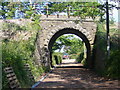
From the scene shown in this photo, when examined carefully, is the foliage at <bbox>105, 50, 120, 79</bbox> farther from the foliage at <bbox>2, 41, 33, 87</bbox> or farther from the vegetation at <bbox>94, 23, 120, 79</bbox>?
the foliage at <bbox>2, 41, 33, 87</bbox>

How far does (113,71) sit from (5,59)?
549 cm

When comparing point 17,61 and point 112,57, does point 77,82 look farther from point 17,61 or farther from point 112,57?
point 17,61

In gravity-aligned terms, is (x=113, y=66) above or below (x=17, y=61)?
below

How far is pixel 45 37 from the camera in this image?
55.4ft

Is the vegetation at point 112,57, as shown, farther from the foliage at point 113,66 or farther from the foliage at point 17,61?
the foliage at point 17,61

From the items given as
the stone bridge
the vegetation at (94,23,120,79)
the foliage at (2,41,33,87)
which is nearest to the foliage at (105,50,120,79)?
the vegetation at (94,23,120,79)

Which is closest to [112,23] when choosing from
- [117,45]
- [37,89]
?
[117,45]

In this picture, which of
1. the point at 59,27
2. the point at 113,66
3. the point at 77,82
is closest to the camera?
the point at 77,82

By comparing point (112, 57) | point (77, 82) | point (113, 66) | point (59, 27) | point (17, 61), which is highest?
point (59, 27)

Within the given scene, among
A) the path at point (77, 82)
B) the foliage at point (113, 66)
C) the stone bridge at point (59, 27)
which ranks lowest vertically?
the path at point (77, 82)

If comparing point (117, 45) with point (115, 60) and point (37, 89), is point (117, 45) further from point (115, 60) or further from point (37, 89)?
point (37, 89)

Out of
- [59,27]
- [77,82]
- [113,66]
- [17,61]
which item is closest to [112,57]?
[113,66]

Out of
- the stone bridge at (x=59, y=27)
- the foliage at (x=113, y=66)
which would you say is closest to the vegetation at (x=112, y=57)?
the foliage at (x=113, y=66)

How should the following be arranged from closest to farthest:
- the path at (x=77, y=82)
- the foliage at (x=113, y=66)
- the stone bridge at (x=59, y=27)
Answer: the path at (x=77, y=82) → the foliage at (x=113, y=66) → the stone bridge at (x=59, y=27)
